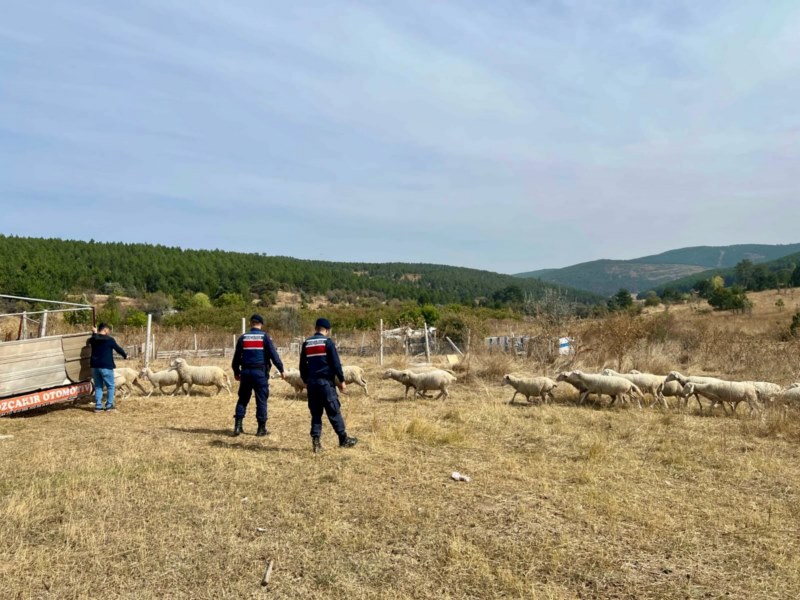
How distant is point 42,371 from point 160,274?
252 ft

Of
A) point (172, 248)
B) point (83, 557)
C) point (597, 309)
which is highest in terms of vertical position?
point (172, 248)

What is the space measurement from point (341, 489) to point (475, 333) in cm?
1655

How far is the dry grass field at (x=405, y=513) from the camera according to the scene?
4262mm

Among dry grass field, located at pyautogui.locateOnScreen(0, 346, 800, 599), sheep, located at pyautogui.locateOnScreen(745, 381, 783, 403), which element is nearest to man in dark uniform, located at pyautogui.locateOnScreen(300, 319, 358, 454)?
dry grass field, located at pyautogui.locateOnScreen(0, 346, 800, 599)

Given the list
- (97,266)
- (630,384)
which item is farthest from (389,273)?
(630,384)

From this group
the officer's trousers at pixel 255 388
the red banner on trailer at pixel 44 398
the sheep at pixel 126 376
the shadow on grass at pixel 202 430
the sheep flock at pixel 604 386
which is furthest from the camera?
the sheep at pixel 126 376

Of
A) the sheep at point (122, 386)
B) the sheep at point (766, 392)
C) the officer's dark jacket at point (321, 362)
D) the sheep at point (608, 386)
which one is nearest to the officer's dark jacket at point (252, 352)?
the officer's dark jacket at point (321, 362)

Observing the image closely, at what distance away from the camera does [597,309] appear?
72.5 feet

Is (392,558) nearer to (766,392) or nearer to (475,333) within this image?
(766,392)

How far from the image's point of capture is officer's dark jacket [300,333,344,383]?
7.97 m

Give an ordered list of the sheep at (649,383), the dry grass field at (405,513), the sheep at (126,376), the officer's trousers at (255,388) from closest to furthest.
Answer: the dry grass field at (405,513) < the officer's trousers at (255,388) < the sheep at (649,383) < the sheep at (126,376)

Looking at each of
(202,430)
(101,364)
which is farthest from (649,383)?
(101,364)

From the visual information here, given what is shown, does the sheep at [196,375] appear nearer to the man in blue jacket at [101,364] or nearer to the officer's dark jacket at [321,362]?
the man in blue jacket at [101,364]

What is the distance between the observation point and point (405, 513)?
18.2ft
